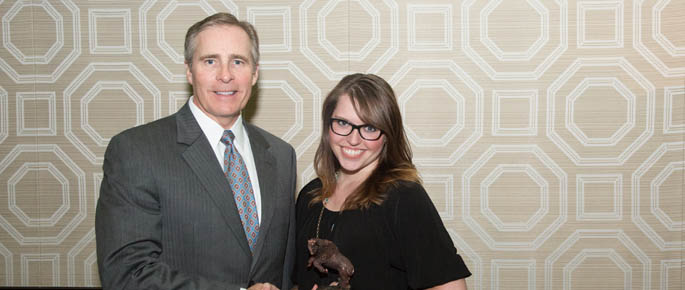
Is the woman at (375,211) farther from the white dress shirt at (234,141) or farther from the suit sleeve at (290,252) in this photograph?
the white dress shirt at (234,141)

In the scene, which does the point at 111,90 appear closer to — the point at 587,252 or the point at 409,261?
the point at 409,261

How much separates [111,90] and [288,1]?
3.48ft

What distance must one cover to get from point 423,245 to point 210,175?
69 centimetres

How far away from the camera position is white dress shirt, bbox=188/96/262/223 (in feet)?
5.82

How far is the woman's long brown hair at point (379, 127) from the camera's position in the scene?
70.8 inches

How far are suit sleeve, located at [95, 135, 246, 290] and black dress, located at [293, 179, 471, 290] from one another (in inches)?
14.9

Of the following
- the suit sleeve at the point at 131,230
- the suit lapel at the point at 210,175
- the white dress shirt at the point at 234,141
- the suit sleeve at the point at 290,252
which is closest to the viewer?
the suit sleeve at the point at 131,230

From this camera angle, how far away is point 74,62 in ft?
9.64

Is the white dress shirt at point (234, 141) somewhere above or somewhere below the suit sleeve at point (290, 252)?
above

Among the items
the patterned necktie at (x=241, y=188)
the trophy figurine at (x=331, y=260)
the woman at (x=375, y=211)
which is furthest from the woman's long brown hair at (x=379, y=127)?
the patterned necktie at (x=241, y=188)

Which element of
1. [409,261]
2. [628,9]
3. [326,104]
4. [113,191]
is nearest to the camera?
[113,191]

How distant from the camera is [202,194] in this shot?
1660 mm

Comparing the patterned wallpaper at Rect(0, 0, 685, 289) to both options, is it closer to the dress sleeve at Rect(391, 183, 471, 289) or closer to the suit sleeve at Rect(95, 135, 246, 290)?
the dress sleeve at Rect(391, 183, 471, 289)

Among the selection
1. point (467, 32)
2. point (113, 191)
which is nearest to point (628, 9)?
point (467, 32)
